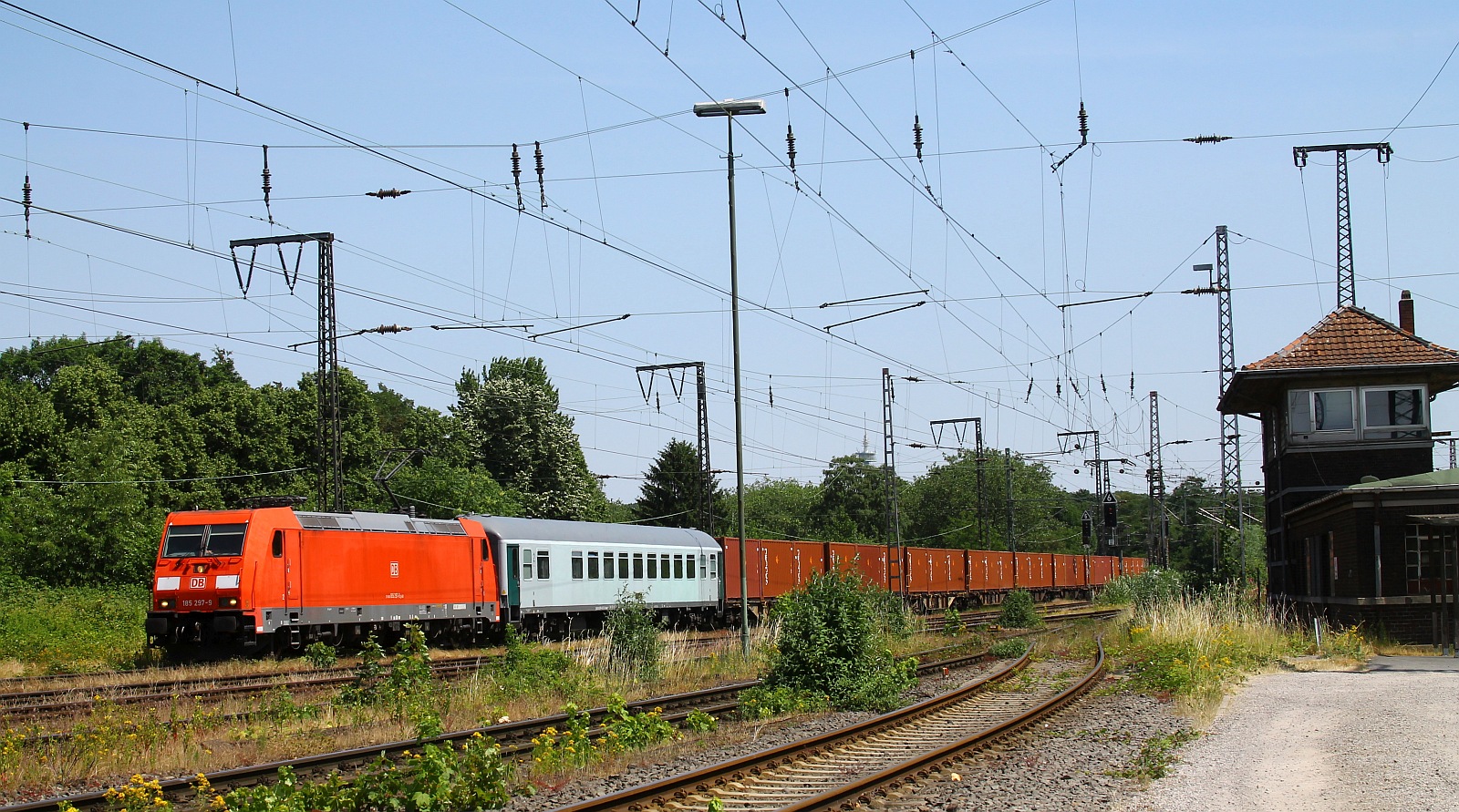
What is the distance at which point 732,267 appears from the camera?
22.2 metres

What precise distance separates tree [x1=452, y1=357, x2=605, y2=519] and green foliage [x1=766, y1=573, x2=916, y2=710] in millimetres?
49255

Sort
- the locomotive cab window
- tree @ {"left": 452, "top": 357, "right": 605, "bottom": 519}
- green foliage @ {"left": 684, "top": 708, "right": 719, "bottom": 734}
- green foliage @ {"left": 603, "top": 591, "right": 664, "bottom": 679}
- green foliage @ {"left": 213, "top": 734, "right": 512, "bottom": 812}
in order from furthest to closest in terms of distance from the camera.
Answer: tree @ {"left": 452, "top": 357, "right": 605, "bottom": 519} < the locomotive cab window < green foliage @ {"left": 603, "top": 591, "right": 664, "bottom": 679} < green foliage @ {"left": 684, "top": 708, "right": 719, "bottom": 734} < green foliage @ {"left": 213, "top": 734, "right": 512, "bottom": 812}

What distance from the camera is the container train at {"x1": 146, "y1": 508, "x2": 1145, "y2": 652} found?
22156 mm

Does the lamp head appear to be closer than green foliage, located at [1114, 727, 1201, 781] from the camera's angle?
No

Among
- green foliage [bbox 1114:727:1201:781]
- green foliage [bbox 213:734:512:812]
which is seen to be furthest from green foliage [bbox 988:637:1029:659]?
green foliage [bbox 213:734:512:812]

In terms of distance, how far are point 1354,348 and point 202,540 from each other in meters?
25.6

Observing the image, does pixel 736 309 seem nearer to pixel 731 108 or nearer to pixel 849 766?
pixel 731 108

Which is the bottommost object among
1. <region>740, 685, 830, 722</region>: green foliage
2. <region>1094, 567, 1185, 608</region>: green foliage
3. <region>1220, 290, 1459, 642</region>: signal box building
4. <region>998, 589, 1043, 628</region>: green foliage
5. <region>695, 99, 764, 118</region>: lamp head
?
<region>998, 589, 1043, 628</region>: green foliage

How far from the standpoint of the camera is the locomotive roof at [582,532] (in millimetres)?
29183

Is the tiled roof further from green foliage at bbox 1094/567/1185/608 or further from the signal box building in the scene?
green foliage at bbox 1094/567/1185/608

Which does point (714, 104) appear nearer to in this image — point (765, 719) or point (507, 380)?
point (765, 719)

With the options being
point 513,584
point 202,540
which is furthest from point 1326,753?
point 513,584

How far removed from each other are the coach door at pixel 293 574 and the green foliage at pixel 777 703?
30.6 feet

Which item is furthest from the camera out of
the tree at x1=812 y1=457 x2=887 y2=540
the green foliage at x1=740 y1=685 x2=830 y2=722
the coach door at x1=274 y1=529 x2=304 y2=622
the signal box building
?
the tree at x1=812 y1=457 x2=887 y2=540
